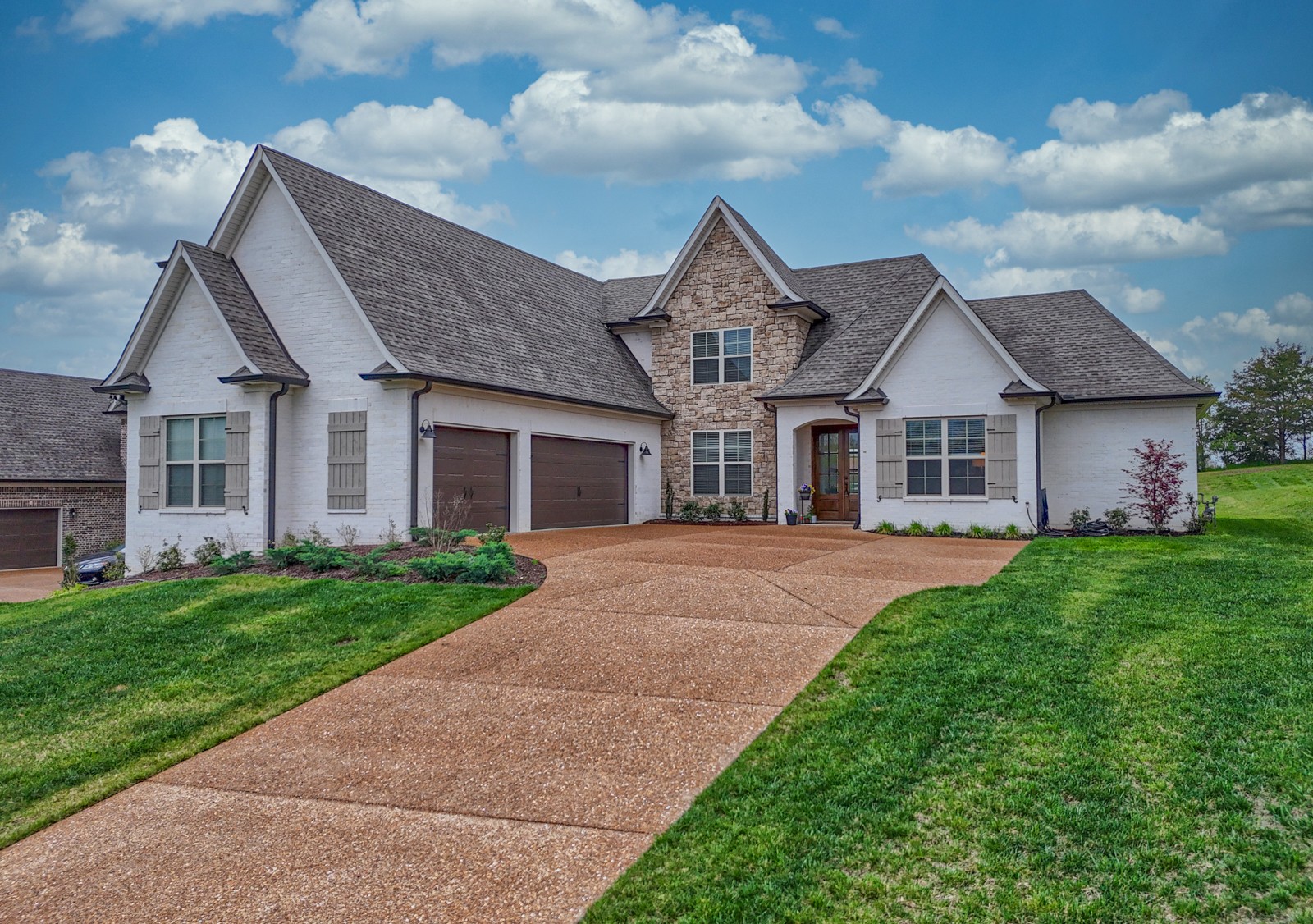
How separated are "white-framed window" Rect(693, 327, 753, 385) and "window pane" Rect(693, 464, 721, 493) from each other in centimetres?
209

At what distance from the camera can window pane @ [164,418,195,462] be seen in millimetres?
15423

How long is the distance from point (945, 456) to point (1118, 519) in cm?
387

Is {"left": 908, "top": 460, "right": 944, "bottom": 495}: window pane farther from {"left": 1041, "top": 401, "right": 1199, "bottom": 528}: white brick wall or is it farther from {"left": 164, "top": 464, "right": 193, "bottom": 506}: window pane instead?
{"left": 164, "top": 464, "right": 193, "bottom": 506}: window pane

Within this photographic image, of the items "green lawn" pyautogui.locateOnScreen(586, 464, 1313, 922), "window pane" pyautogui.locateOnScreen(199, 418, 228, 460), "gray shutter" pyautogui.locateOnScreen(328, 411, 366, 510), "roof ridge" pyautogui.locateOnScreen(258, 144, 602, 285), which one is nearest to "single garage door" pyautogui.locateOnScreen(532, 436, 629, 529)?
"gray shutter" pyautogui.locateOnScreen(328, 411, 366, 510)

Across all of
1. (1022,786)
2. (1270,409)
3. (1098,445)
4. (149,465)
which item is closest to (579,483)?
(149,465)

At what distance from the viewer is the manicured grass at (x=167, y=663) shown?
5.65m

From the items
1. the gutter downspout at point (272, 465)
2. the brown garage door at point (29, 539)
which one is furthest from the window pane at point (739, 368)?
the brown garage door at point (29, 539)

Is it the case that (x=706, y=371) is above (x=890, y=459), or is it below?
above

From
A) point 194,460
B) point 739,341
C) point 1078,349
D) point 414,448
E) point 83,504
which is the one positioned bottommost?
point 83,504

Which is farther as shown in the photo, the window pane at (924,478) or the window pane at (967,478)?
the window pane at (924,478)

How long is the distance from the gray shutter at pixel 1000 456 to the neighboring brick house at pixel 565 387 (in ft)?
0.15

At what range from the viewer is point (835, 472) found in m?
20.1

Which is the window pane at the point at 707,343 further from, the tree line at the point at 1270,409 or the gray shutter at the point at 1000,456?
the tree line at the point at 1270,409

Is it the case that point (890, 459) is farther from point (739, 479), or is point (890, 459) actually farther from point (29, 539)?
point (29, 539)
